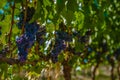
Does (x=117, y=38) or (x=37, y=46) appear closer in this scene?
(x=37, y=46)

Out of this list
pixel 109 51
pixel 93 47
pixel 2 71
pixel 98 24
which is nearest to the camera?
pixel 2 71

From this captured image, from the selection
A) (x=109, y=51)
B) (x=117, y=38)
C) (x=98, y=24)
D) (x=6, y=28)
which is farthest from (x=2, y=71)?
(x=109, y=51)

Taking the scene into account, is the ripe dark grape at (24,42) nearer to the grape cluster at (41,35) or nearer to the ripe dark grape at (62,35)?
the grape cluster at (41,35)

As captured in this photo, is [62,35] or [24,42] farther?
[62,35]

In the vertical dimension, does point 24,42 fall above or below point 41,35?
below

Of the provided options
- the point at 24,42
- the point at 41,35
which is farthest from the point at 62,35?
the point at 24,42

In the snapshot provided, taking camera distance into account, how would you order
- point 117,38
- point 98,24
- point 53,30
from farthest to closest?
point 117,38 < point 98,24 < point 53,30

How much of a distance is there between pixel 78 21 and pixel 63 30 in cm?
19

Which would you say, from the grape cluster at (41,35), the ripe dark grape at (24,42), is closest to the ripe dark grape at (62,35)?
the grape cluster at (41,35)

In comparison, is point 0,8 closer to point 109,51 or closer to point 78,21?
point 78,21

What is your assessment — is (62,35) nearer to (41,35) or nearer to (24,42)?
(41,35)

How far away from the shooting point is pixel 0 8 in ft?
9.40

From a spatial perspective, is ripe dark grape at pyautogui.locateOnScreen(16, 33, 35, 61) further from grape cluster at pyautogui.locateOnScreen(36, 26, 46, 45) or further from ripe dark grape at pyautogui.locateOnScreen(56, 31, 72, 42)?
ripe dark grape at pyautogui.locateOnScreen(56, 31, 72, 42)

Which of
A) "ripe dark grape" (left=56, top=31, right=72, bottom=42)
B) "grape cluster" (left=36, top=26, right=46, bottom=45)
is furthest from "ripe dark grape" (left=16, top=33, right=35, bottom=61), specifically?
"ripe dark grape" (left=56, top=31, right=72, bottom=42)
